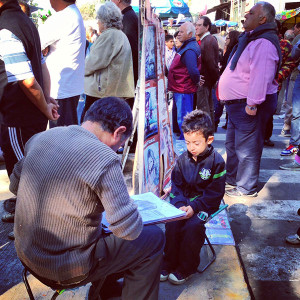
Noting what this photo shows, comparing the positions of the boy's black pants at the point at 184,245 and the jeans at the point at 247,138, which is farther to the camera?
the jeans at the point at 247,138

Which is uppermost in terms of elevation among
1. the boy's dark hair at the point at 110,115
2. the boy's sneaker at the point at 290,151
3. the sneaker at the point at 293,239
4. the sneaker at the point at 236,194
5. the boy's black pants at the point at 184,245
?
the boy's dark hair at the point at 110,115

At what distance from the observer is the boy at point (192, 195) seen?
2422 millimetres

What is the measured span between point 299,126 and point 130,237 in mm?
4757

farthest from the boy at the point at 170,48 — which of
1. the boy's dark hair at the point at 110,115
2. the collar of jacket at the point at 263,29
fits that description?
the boy's dark hair at the point at 110,115

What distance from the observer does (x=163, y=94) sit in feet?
12.5

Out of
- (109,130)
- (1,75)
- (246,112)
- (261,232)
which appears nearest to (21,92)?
(1,75)

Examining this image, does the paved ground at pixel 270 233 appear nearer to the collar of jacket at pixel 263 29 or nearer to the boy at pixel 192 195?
the boy at pixel 192 195

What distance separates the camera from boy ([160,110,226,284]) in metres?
2.42

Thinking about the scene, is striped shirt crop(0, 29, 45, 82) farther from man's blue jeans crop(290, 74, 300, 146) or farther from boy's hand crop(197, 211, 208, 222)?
man's blue jeans crop(290, 74, 300, 146)

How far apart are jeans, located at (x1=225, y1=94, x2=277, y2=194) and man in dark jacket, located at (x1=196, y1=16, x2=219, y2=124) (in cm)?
198

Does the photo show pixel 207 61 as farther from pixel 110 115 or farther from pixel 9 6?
pixel 110 115

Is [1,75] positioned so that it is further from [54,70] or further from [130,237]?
[130,237]

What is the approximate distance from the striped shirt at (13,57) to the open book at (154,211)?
4.18ft

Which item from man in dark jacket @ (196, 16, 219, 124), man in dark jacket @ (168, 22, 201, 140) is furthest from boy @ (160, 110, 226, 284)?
man in dark jacket @ (196, 16, 219, 124)
